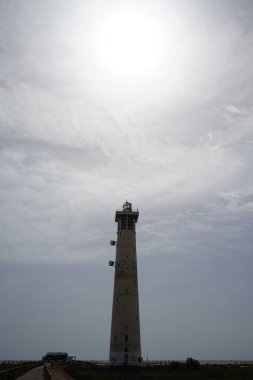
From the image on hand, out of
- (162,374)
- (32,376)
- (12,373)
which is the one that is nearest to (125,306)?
(162,374)

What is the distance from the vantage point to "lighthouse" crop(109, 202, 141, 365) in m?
59.2

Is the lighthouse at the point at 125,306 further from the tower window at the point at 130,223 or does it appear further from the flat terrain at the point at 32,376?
the flat terrain at the point at 32,376

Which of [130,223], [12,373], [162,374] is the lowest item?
[12,373]

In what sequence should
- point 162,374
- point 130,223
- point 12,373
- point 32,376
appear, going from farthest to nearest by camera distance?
point 130,223
point 162,374
point 32,376
point 12,373

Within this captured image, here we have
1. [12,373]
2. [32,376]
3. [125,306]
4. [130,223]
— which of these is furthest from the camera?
[130,223]

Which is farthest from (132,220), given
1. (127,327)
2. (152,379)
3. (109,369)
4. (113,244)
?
(152,379)

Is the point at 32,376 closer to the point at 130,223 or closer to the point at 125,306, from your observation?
the point at 125,306

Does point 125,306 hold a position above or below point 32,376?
above

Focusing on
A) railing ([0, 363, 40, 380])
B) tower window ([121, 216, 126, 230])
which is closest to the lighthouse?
tower window ([121, 216, 126, 230])

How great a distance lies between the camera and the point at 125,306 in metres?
60.5

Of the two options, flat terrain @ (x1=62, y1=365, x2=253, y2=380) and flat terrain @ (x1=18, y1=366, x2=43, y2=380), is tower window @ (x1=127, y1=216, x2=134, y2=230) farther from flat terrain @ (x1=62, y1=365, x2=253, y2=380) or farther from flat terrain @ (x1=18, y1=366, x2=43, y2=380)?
flat terrain @ (x1=18, y1=366, x2=43, y2=380)

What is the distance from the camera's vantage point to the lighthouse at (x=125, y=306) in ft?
194

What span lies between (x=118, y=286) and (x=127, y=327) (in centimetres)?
618

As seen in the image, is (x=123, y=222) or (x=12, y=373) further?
(x=123, y=222)
